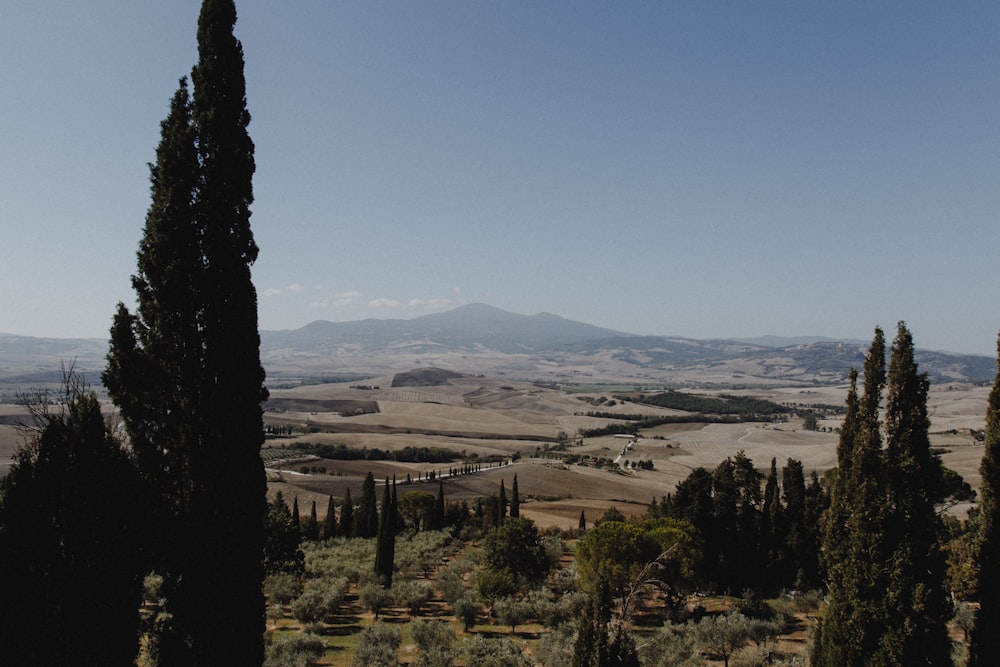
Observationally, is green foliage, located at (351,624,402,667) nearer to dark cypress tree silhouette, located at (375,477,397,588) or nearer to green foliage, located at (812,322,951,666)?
green foliage, located at (812,322,951,666)

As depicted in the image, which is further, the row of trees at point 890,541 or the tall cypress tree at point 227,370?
the row of trees at point 890,541

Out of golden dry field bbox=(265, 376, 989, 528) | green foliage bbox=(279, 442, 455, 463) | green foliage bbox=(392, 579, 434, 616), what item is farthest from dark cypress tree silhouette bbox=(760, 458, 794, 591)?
green foliage bbox=(279, 442, 455, 463)

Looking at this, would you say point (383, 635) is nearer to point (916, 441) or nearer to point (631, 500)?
point (916, 441)

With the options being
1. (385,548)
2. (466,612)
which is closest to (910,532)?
(466,612)

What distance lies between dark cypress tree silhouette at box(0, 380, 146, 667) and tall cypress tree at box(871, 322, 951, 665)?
52.3ft

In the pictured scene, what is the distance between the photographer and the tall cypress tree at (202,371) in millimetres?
11125

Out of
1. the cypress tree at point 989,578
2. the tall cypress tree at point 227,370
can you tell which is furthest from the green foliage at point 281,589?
the cypress tree at point 989,578

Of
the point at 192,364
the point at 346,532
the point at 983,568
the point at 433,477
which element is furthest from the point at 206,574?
the point at 433,477

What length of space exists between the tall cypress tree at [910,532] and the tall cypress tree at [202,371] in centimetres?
1424

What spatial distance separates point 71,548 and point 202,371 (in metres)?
3.59

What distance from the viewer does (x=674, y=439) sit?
149375mm

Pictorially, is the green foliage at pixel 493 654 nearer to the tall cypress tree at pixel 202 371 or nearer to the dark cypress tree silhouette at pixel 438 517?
the tall cypress tree at pixel 202 371

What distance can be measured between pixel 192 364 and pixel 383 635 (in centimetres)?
1408

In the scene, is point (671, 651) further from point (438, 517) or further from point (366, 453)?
point (366, 453)
